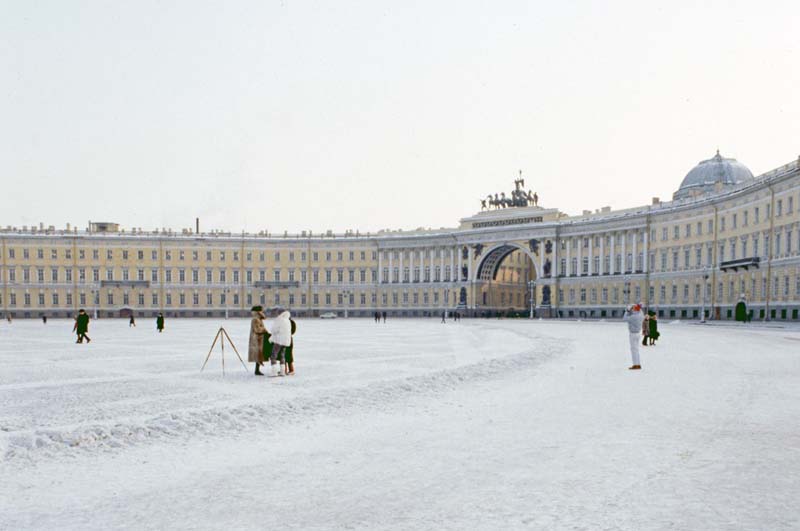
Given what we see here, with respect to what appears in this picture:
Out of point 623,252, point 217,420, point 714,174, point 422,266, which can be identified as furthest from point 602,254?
point 217,420

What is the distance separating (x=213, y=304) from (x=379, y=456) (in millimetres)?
106417

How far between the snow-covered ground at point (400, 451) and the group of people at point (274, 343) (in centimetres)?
52

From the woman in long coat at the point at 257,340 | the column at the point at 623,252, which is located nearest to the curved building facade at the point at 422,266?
the column at the point at 623,252

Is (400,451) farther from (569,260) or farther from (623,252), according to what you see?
(569,260)

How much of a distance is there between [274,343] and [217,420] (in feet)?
21.1

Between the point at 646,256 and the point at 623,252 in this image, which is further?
the point at 623,252

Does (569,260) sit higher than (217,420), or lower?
higher

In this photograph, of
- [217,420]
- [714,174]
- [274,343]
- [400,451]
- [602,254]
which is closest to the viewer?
[400,451]

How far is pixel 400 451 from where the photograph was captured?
890cm

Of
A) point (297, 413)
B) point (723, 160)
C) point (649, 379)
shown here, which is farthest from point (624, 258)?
point (297, 413)

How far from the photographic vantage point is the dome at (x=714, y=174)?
9725 cm

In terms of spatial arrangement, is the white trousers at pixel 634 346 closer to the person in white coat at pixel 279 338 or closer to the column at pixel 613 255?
the person in white coat at pixel 279 338

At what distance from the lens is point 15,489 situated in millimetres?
7211

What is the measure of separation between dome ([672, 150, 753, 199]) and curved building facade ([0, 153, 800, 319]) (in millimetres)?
206
